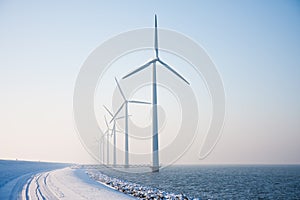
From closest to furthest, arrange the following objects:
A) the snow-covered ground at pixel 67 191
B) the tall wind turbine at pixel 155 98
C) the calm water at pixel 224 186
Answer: the snow-covered ground at pixel 67 191 < the calm water at pixel 224 186 < the tall wind turbine at pixel 155 98

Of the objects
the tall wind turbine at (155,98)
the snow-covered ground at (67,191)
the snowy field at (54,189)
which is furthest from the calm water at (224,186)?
the snowy field at (54,189)

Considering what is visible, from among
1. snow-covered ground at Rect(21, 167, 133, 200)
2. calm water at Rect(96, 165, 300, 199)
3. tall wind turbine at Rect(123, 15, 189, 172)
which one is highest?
tall wind turbine at Rect(123, 15, 189, 172)

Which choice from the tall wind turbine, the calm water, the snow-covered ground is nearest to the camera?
the snow-covered ground

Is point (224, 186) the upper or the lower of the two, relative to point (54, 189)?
lower

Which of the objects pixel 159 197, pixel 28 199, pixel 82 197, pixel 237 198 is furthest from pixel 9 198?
pixel 237 198

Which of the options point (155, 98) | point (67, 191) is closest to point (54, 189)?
point (67, 191)

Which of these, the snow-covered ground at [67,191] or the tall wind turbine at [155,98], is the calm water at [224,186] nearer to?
A: the tall wind turbine at [155,98]

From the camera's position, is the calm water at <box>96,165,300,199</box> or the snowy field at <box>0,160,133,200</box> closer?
the snowy field at <box>0,160,133,200</box>

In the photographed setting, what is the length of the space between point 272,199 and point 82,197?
812 inches

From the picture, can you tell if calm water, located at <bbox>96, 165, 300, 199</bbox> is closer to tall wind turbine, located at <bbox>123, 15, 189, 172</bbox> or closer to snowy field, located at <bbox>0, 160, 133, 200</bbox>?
tall wind turbine, located at <bbox>123, 15, 189, 172</bbox>

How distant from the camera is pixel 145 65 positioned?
69.4m

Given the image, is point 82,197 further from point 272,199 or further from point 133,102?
point 133,102

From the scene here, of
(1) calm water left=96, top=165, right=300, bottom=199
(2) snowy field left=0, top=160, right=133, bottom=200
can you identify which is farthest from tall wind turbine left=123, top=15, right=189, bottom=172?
(2) snowy field left=0, top=160, right=133, bottom=200

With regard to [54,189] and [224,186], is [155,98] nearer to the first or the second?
[224,186]
